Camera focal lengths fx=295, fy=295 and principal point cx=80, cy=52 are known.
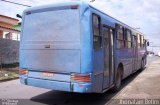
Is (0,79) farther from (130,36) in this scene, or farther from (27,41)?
(130,36)

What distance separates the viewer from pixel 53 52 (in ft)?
29.1

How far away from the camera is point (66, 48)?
8641mm

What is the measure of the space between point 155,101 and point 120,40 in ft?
11.5

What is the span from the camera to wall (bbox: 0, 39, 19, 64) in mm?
20766

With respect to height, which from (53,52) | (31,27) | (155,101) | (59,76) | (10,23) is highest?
(10,23)

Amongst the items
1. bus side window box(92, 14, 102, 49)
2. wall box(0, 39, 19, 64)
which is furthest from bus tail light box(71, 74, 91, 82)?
wall box(0, 39, 19, 64)

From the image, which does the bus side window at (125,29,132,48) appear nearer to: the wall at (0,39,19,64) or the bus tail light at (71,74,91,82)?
the bus tail light at (71,74,91,82)

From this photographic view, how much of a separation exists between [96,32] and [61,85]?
1.92 m

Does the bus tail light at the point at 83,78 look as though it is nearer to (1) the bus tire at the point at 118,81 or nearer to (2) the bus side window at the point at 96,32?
(2) the bus side window at the point at 96,32

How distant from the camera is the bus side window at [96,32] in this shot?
8742 millimetres

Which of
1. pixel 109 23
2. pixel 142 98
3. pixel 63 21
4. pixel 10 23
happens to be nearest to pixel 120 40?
pixel 109 23

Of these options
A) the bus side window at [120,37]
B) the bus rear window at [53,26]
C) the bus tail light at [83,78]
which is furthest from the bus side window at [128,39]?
the bus tail light at [83,78]

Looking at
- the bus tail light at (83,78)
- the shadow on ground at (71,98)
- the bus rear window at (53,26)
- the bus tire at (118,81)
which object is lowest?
the shadow on ground at (71,98)

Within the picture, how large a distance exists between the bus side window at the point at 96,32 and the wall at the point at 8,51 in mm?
12591
